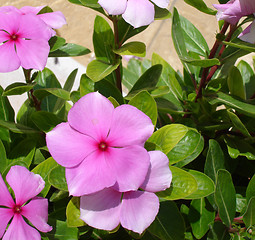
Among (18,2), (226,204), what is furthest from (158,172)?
(18,2)

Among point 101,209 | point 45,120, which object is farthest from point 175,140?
point 45,120

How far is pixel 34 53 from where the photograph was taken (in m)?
0.65

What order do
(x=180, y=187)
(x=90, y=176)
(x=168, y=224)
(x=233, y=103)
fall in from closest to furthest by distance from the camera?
1. (x=90, y=176)
2. (x=180, y=187)
3. (x=168, y=224)
4. (x=233, y=103)

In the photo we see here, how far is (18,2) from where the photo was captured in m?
2.23

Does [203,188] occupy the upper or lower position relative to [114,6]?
lower

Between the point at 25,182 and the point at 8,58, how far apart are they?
211 mm

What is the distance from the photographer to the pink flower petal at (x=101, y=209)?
55cm

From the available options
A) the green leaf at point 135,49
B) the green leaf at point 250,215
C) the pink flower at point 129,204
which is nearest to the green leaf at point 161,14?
the green leaf at point 135,49

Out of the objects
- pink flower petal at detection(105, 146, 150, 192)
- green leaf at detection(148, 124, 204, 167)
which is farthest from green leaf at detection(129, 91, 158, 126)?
pink flower petal at detection(105, 146, 150, 192)

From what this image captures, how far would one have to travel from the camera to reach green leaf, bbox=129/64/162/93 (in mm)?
862

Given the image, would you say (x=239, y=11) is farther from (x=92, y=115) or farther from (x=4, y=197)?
(x=4, y=197)

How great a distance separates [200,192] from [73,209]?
0.79ft

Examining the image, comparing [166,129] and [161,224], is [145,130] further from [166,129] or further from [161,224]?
[161,224]

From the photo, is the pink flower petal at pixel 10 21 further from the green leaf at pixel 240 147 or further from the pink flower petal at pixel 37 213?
the green leaf at pixel 240 147
